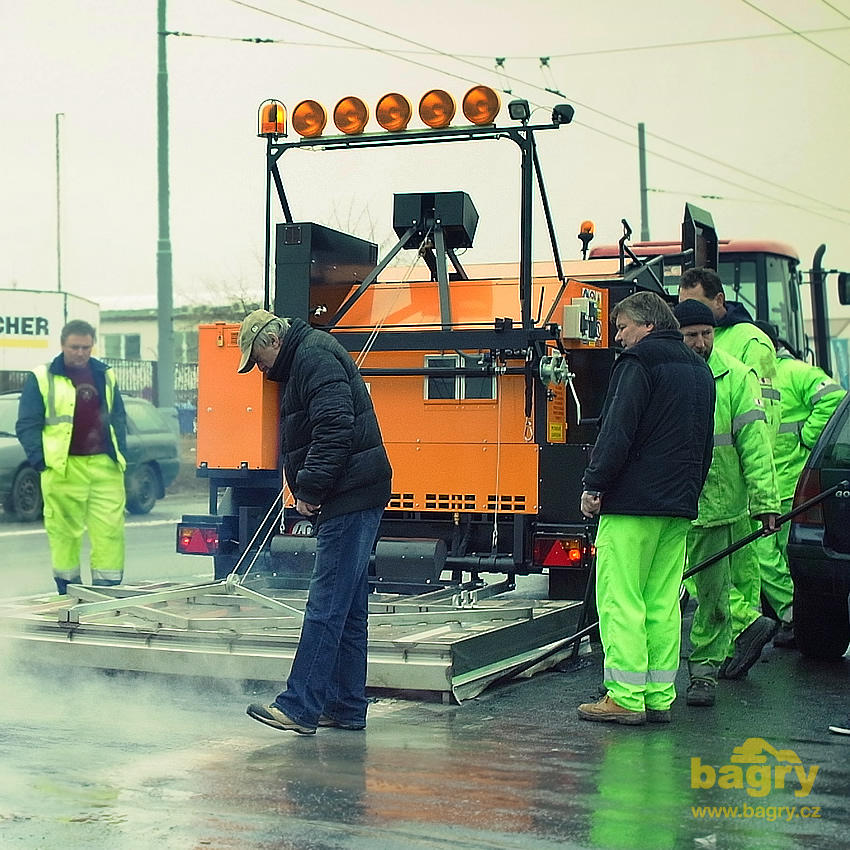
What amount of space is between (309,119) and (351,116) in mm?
244

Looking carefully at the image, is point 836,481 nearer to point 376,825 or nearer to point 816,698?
point 816,698

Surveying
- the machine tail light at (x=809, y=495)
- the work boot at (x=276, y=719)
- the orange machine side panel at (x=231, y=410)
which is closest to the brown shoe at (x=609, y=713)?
the work boot at (x=276, y=719)

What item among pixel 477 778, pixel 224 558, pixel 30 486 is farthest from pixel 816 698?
pixel 30 486

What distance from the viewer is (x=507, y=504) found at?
7582 millimetres

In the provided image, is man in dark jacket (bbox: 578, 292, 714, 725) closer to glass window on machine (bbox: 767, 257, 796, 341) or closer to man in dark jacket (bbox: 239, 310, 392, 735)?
man in dark jacket (bbox: 239, 310, 392, 735)

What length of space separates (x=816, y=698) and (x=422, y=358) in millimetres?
2658

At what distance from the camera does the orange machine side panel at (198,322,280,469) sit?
7828 mm

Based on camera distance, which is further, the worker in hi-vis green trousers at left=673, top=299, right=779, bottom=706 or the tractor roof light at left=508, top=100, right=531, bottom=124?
the tractor roof light at left=508, top=100, right=531, bottom=124

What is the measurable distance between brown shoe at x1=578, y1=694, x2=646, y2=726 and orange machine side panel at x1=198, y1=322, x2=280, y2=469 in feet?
8.37

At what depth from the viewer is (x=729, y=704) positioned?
6410mm

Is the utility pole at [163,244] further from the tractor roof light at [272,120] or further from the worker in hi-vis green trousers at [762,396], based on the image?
the worker in hi-vis green trousers at [762,396]

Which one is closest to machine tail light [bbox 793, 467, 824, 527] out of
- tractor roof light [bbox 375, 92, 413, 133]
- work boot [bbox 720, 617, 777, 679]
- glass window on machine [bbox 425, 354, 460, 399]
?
work boot [bbox 720, 617, 777, 679]

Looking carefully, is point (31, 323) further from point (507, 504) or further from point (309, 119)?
point (507, 504)

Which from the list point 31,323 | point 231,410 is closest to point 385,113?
point 231,410
